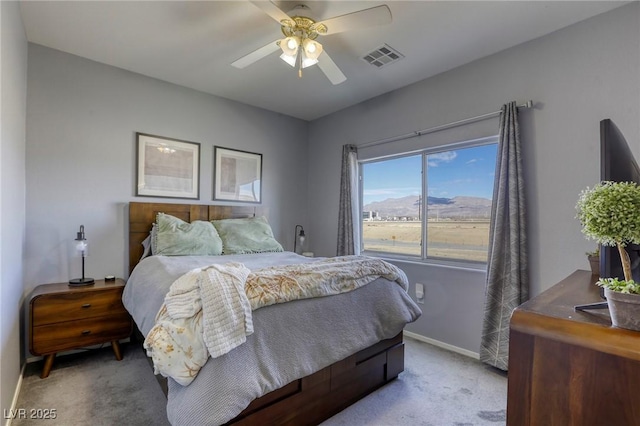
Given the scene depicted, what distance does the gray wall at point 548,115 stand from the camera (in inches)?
83.6

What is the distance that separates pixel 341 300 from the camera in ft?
6.31

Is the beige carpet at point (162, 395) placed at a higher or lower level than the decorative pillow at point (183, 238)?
lower

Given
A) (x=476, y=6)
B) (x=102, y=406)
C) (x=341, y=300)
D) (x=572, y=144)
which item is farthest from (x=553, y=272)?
(x=102, y=406)

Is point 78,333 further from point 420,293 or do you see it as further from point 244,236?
point 420,293

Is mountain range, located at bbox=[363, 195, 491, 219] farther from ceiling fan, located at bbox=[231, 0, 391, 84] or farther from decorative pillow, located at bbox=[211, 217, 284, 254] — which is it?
ceiling fan, located at bbox=[231, 0, 391, 84]

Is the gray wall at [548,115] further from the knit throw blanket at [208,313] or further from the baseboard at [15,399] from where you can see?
the baseboard at [15,399]

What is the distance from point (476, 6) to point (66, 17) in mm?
3030

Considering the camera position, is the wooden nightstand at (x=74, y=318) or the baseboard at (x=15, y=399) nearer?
the baseboard at (x=15, y=399)

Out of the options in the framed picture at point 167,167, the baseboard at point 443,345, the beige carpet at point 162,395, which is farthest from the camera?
the framed picture at point 167,167

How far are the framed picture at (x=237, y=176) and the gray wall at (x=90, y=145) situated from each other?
100 mm

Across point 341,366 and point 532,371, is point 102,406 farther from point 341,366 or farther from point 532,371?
point 532,371

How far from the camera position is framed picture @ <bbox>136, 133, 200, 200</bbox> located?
3148 millimetres

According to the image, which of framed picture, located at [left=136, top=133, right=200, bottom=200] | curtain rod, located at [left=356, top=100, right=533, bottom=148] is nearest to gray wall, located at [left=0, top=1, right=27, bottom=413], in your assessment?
framed picture, located at [left=136, top=133, right=200, bottom=200]

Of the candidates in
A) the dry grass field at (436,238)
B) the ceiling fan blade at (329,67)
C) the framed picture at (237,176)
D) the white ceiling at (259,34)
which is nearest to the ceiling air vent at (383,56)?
the white ceiling at (259,34)
